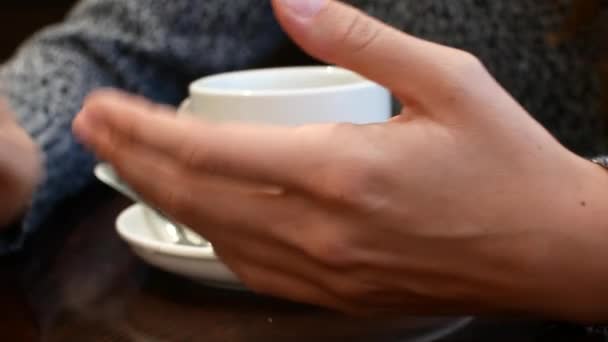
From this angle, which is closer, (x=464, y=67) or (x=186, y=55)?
(x=464, y=67)

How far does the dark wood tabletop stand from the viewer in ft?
1.16

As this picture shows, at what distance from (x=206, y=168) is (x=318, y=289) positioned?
0.08 m

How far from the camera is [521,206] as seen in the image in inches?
11.9

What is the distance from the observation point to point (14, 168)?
0.53 meters

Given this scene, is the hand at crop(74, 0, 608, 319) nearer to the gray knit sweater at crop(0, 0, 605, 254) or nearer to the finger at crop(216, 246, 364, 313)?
the finger at crop(216, 246, 364, 313)

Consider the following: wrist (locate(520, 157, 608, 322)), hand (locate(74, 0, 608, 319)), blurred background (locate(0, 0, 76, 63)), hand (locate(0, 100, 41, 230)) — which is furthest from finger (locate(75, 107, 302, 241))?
blurred background (locate(0, 0, 76, 63))

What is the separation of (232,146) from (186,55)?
0.48 metres

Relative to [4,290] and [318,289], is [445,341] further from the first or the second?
[4,290]

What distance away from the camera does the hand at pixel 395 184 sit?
0.95ft

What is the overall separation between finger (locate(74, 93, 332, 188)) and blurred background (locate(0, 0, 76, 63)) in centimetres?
103

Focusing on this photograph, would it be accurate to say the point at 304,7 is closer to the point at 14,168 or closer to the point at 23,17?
the point at 14,168

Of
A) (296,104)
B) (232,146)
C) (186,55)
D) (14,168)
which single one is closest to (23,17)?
A: (186,55)

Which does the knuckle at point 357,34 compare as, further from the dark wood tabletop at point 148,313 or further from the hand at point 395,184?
the dark wood tabletop at point 148,313

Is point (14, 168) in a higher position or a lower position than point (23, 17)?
higher
